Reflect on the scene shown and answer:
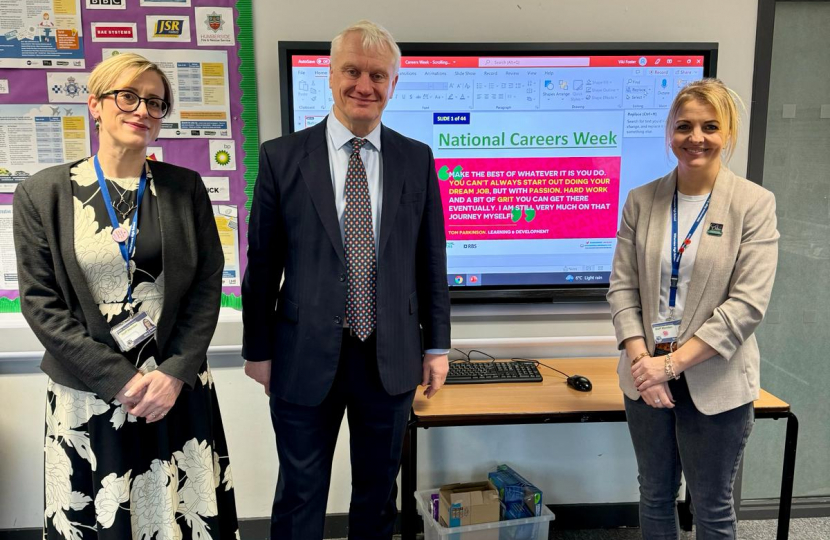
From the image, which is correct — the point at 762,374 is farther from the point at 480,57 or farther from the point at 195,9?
the point at 195,9

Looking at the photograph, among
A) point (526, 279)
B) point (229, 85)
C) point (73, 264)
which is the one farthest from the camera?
point (526, 279)

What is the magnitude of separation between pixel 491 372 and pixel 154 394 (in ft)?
3.92

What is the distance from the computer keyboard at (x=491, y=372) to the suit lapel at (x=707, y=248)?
0.69m

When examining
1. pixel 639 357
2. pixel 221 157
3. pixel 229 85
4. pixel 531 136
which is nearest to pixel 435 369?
pixel 639 357

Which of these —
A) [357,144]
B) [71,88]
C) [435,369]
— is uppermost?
[71,88]

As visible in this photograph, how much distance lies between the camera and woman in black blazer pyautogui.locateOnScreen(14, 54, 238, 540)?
5.03 ft

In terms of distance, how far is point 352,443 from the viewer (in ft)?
6.03

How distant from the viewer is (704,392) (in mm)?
1713

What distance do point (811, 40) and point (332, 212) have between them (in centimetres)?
218

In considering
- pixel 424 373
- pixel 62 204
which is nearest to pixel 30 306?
pixel 62 204

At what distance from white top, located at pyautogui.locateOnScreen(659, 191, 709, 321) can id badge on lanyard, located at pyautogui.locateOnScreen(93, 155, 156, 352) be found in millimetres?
1367

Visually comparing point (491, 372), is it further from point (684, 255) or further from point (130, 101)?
point (130, 101)

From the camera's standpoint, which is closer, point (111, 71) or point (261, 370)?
point (111, 71)

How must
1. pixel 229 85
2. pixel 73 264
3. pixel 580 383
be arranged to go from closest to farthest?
1. pixel 73 264
2. pixel 580 383
3. pixel 229 85
